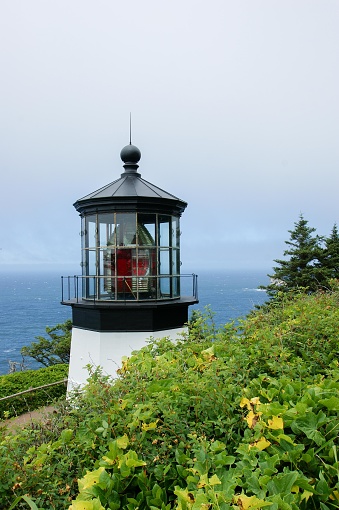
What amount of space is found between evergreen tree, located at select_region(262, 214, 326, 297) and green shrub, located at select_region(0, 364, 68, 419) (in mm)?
12321

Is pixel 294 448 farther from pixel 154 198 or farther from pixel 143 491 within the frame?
pixel 154 198

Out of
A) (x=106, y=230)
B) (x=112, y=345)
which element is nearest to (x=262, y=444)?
(x=112, y=345)

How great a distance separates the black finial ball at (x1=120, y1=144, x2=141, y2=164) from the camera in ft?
29.9

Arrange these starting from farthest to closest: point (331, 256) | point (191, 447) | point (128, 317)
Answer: point (331, 256) → point (128, 317) → point (191, 447)

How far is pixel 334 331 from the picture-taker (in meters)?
3.59

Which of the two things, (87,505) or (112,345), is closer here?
(87,505)

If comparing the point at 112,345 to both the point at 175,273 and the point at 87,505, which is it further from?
the point at 87,505

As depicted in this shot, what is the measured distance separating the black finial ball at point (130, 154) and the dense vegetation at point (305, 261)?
1268 cm

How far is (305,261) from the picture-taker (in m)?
21.4

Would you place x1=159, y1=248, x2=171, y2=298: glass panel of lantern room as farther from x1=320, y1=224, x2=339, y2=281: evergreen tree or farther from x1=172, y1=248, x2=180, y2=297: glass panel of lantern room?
x1=320, y1=224, x2=339, y2=281: evergreen tree

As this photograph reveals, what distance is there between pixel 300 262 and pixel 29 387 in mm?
15319

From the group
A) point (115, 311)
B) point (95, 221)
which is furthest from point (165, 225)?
point (115, 311)

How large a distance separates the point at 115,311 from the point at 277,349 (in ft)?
16.9

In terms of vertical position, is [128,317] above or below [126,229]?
below
